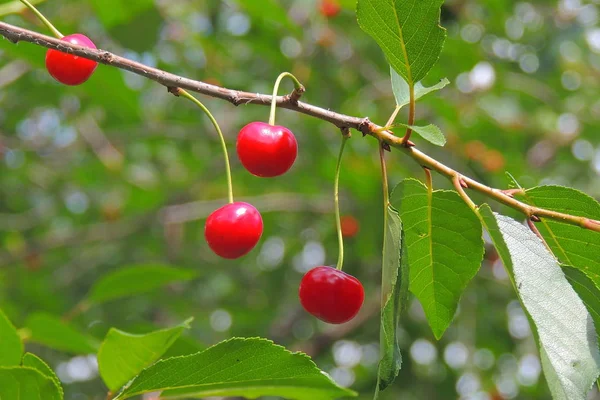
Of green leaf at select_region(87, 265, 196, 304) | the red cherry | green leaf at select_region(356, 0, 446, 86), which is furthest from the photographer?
the red cherry

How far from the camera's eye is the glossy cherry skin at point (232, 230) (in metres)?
1.95

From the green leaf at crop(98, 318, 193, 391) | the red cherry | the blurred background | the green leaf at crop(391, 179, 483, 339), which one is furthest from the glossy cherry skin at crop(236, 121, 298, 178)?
the red cherry

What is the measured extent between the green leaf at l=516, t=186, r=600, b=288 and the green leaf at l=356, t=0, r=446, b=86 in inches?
17.9

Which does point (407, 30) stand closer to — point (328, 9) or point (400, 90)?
point (400, 90)

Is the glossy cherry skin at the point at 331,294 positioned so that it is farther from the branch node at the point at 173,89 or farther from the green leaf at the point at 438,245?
the branch node at the point at 173,89

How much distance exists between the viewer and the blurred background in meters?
Answer: 5.20

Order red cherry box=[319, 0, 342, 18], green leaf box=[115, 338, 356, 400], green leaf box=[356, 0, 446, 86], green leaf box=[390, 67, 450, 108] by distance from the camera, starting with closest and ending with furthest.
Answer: green leaf box=[115, 338, 356, 400]
green leaf box=[356, 0, 446, 86]
green leaf box=[390, 67, 450, 108]
red cherry box=[319, 0, 342, 18]

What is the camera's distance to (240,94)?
1.79m

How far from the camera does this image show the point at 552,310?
1.61m

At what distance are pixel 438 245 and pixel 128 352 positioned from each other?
2.86 ft

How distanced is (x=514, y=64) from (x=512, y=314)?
2.53 metres

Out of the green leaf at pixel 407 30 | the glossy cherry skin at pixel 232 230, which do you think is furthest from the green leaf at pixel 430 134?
the glossy cherry skin at pixel 232 230

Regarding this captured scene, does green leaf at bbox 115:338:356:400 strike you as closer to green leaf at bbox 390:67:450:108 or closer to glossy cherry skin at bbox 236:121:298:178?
glossy cherry skin at bbox 236:121:298:178

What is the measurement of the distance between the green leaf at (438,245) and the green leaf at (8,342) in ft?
3.50
